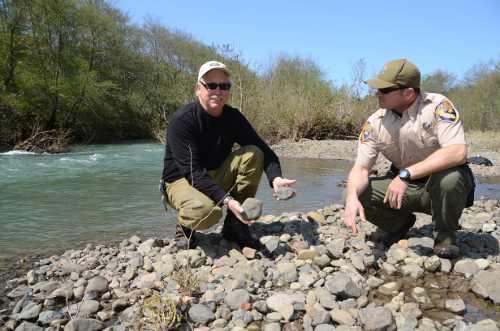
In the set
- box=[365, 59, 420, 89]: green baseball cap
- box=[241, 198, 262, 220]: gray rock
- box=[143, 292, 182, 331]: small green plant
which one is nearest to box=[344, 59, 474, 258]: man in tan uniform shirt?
box=[365, 59, 420, 89]: green baseball cap

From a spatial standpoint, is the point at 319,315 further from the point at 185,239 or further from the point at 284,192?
the point at 185,239

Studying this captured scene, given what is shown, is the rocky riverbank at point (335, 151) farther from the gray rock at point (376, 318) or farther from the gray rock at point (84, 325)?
the gray rock at point (84, 325)

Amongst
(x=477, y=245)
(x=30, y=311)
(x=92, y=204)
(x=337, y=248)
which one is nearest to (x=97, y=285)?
(x=30, y=311)

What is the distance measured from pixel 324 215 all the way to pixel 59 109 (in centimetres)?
2033

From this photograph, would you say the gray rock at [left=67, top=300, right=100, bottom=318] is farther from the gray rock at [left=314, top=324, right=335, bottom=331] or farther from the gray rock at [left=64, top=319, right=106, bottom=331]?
the gray rock at [left=314, top=324, right=335, bottom=331]

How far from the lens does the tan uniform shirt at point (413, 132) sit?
95.3 inches

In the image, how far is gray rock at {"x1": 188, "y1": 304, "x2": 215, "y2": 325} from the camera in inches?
80.1

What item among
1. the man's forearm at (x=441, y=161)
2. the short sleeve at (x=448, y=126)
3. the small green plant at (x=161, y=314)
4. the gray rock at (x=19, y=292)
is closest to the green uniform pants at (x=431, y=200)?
the man's forearm at (x=441, y=161)

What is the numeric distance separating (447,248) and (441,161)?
680mm

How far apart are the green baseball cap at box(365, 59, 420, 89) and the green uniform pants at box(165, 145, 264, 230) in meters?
1.11

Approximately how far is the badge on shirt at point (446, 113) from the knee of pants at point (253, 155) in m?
1.33

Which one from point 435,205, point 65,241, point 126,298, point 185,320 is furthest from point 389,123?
point 65,241

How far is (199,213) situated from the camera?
2.81 m

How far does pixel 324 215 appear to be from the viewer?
4223 millimetres
